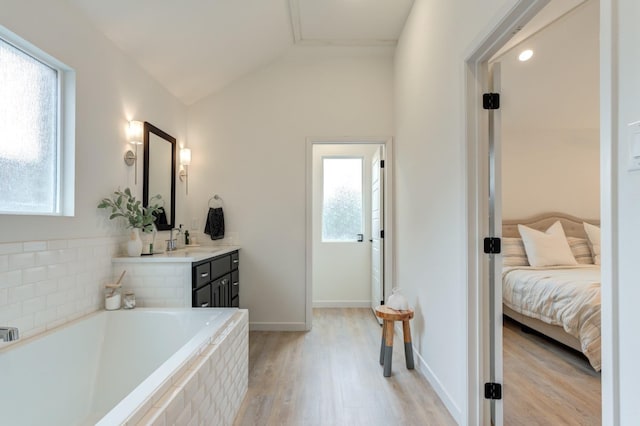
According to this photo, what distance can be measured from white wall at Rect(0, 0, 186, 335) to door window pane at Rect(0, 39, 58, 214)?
4.2 inches

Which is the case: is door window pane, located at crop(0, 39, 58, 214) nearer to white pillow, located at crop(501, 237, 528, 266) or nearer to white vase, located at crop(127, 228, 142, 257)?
white vase, located at crop(127, 228, 142, 257)

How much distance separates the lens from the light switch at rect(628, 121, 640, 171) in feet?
2.73

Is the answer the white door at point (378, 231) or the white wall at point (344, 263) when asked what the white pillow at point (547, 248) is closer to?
the white door at point (378, 231)

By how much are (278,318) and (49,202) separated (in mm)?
2397

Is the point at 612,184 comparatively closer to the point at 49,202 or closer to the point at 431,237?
the point at 431,237

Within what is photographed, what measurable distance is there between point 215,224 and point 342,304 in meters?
2.09

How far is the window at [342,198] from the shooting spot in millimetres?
4887

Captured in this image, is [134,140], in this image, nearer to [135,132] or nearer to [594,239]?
[135,132]

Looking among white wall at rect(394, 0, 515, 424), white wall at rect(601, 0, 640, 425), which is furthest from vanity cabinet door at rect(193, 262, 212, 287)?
white wall at rect(601, 0, 640, 425)

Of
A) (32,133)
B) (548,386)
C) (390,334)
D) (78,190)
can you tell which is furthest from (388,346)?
(32,133)

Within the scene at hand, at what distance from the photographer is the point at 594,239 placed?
404 centimetres

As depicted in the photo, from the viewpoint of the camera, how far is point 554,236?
156 inches

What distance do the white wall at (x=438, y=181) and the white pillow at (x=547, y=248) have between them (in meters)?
1.65

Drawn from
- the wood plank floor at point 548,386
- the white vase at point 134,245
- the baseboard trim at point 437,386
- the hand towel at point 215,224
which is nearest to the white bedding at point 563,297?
the wood plank floor at point 548,386
